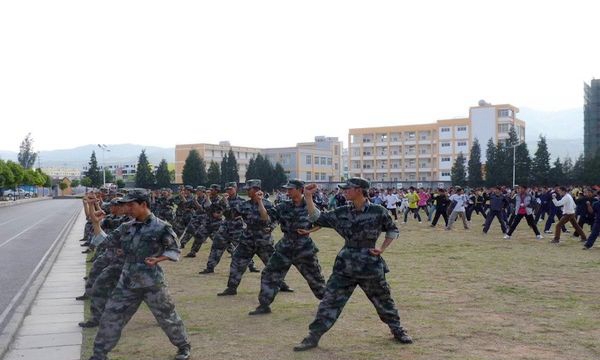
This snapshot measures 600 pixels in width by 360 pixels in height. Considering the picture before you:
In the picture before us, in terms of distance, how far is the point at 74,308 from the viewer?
9.17 meters

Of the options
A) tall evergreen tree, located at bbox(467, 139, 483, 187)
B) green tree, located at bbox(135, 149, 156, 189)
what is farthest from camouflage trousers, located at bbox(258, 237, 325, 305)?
green tree, located at bbox(135, 149, 156, 189)

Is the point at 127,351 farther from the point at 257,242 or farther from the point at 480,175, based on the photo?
the point at 480,175

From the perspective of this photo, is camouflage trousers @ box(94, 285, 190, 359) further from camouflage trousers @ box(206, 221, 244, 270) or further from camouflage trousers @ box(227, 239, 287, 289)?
camouflage trousers @ box(206, 221, 244, 270)

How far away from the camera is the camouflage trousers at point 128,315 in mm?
5781

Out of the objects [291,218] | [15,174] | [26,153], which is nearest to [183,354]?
[291,218]

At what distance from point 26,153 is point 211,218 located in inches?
5236

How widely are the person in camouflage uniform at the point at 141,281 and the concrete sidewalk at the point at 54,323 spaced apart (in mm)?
1068

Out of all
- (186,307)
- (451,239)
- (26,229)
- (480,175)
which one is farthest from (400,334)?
(480,175)

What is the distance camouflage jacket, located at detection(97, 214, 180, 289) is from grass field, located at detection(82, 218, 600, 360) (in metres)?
1.06

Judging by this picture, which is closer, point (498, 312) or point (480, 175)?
point (498, 312)

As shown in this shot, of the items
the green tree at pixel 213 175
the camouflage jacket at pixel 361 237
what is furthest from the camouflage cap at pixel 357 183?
the green tree at pixel 213 175

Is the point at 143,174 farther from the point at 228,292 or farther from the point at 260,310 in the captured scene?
the point at 260,310

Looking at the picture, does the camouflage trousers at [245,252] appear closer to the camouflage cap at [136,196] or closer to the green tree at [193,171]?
the camouflage cap at [136,196]

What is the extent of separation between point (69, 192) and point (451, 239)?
10548cm
